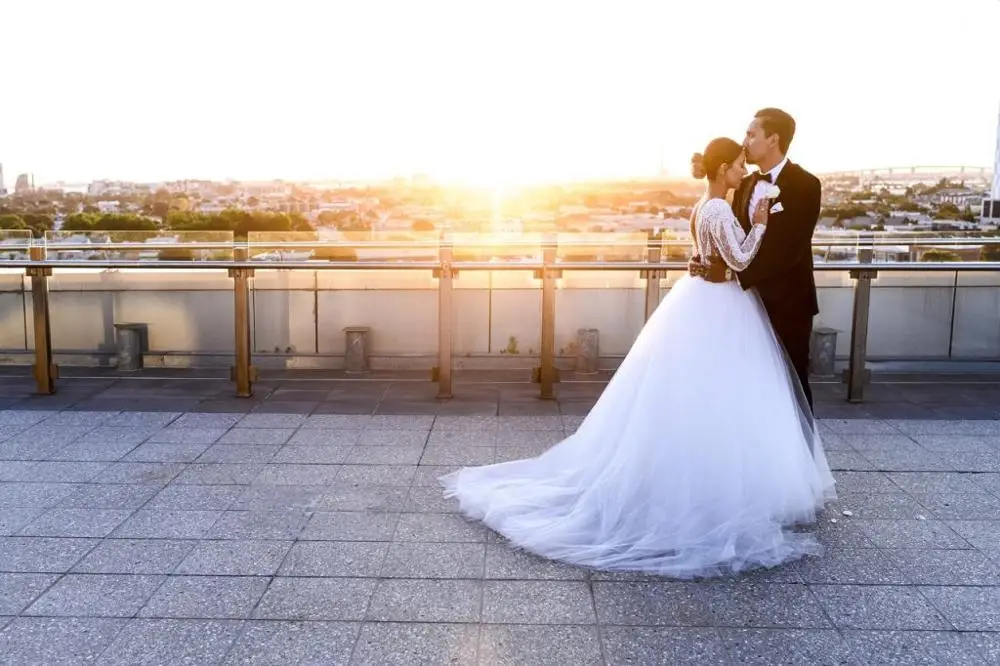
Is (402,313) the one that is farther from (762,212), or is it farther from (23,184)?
(23,184)

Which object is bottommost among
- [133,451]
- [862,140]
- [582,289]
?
[133,451]

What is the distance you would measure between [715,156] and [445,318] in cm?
325

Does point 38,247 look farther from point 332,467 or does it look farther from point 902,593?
point 902,593

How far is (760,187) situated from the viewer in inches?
170

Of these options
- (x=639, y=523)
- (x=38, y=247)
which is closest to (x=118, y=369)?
(x=38, y=247)

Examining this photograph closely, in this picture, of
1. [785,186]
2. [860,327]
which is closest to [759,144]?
[785,186]

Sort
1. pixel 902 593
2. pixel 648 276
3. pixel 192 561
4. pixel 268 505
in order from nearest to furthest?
pixel 902 593, pixel 192 561, pixel 268 505, pixel 648 276

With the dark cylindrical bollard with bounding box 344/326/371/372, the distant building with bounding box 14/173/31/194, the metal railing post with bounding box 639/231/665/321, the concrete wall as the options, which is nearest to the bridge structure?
the concrete wall

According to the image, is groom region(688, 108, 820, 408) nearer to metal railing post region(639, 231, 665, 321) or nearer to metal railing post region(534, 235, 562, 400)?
metal railing post region(534, 235, 562, 400)

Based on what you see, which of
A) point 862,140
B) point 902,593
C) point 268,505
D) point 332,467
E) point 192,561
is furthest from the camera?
point 862,140

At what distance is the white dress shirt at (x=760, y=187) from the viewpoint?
14.1 ft

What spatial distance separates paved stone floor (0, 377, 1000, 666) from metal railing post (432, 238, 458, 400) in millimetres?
848

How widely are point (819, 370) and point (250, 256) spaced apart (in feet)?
16.8

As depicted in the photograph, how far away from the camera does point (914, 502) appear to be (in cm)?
454
